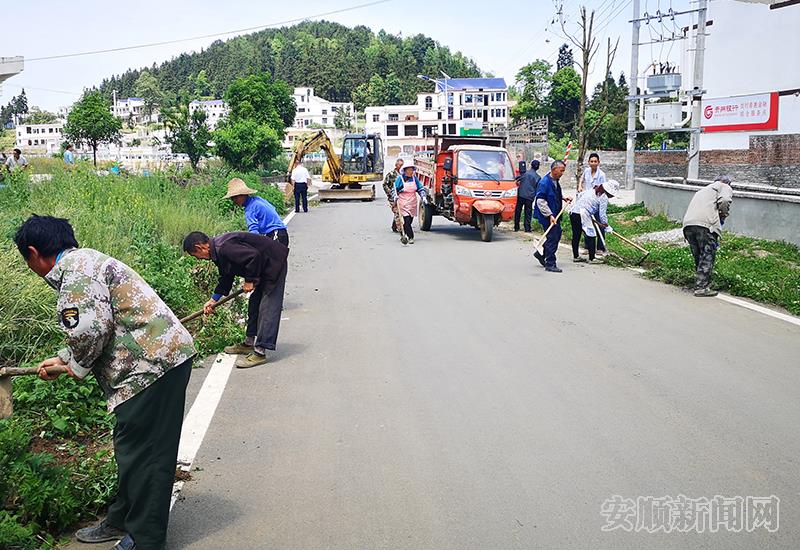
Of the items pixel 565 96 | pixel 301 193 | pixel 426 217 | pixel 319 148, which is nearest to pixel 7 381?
pixel 426 217

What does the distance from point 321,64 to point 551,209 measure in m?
142

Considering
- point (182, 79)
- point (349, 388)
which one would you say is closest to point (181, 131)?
point (349, 388)

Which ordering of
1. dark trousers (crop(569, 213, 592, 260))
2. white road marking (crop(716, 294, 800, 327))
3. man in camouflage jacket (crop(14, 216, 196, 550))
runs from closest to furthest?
man in camouflage jacket (crop(14, 216, 196, 550))
white road marking (crop(716, 294, 800, 327))
dark trousers (crop(569, 213, 592, 260))

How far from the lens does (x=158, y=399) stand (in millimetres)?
4289

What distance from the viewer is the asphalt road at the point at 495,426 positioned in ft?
14.7

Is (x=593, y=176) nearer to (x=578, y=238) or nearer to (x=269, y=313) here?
(x=578, y=238)

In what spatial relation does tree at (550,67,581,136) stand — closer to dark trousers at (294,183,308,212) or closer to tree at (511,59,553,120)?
tree at (511,59,553,120)

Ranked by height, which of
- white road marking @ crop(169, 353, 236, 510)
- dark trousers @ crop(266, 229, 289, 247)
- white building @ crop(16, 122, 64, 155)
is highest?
white building @ crop(16, 122, 64, 155)

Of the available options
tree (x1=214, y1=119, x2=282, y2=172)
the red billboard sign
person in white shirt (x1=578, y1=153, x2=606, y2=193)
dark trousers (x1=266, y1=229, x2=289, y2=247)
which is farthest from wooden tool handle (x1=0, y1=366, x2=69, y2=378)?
tree (x1=214, y1=119, x2=282, y2=172)

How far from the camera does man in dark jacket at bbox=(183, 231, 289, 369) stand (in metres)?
7.16

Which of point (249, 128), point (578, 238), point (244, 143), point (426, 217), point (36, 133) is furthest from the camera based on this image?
point (36, 133)

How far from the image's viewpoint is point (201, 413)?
649 cm

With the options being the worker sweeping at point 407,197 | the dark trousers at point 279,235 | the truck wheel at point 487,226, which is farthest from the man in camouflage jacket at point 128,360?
the truck wheel at point 487,226

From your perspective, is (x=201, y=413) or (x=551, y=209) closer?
(x=201, y=413)
